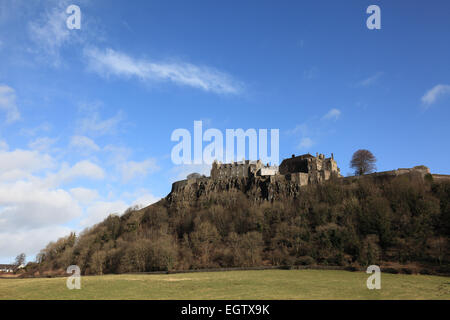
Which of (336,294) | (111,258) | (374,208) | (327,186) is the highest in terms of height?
(327,186)

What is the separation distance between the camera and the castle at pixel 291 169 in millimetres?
83125

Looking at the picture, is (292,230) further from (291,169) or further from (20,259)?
(20,259)

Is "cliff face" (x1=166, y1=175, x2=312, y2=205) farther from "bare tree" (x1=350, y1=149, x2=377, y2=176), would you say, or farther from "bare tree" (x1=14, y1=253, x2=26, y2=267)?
"bare tree" (x1=14, y1=253, x2=26, y2=267)

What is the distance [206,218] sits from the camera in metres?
84.1

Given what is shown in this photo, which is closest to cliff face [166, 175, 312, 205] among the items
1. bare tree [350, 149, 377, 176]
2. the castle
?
the castle

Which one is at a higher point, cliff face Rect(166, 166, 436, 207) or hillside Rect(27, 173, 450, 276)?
cliff face Rect(166, 166, 436, 207)

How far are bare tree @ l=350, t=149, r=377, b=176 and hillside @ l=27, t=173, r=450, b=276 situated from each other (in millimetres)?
17876

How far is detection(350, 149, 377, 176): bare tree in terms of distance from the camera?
9400 cm

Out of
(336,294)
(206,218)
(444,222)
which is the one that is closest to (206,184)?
(206,218)

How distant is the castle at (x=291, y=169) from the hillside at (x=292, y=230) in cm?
330
